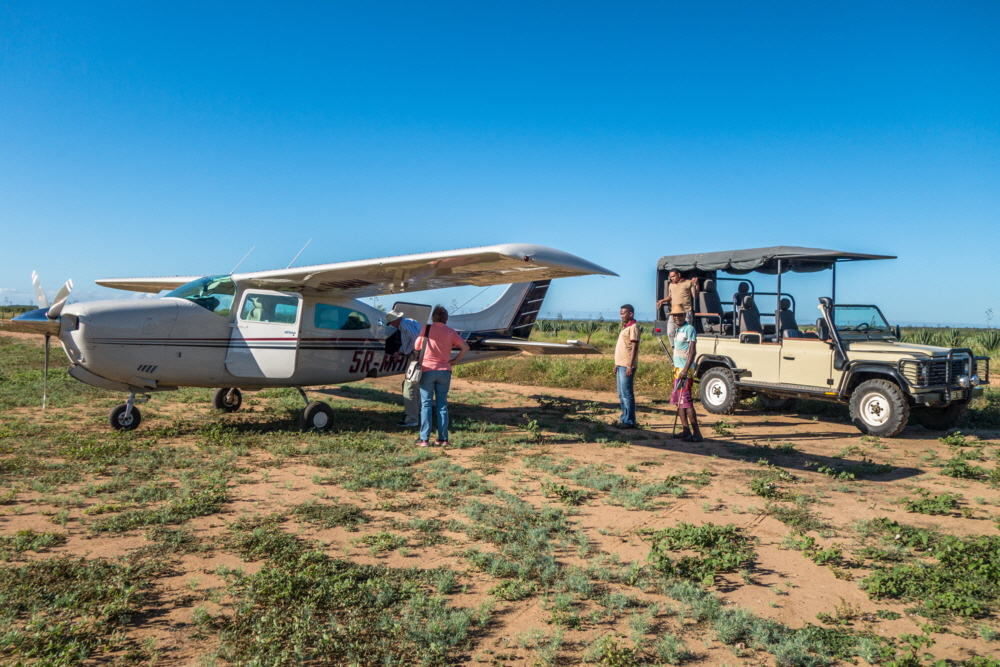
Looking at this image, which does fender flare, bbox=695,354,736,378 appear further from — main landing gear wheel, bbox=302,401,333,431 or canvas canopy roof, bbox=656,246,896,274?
main landing gear wheel, bbox=302,401,333,431

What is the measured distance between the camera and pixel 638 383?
15.8m

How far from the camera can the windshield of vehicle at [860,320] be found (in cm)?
991

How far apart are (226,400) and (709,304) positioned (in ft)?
30.5

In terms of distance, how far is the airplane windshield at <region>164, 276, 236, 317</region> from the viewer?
877 centimetres

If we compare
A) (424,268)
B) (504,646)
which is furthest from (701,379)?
(504,646)

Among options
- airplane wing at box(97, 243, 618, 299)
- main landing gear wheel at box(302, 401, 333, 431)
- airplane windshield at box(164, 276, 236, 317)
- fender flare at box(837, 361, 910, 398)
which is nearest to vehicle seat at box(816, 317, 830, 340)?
fender flare at box(837, 361, 910, 398)

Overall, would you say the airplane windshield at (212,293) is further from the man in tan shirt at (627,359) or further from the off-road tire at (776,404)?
the off-road tire at (776,404)

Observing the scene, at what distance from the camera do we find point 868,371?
914cm

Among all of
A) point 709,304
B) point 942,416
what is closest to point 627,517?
point 709,304

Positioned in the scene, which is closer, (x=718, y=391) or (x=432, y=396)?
(x=432, y=396)

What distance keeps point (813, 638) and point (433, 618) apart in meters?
2.02

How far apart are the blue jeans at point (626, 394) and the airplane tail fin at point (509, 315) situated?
384 centimetres

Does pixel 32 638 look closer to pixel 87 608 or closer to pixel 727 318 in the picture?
pixel 87 608

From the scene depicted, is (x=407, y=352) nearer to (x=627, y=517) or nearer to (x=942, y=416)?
(x=627, y=517)
